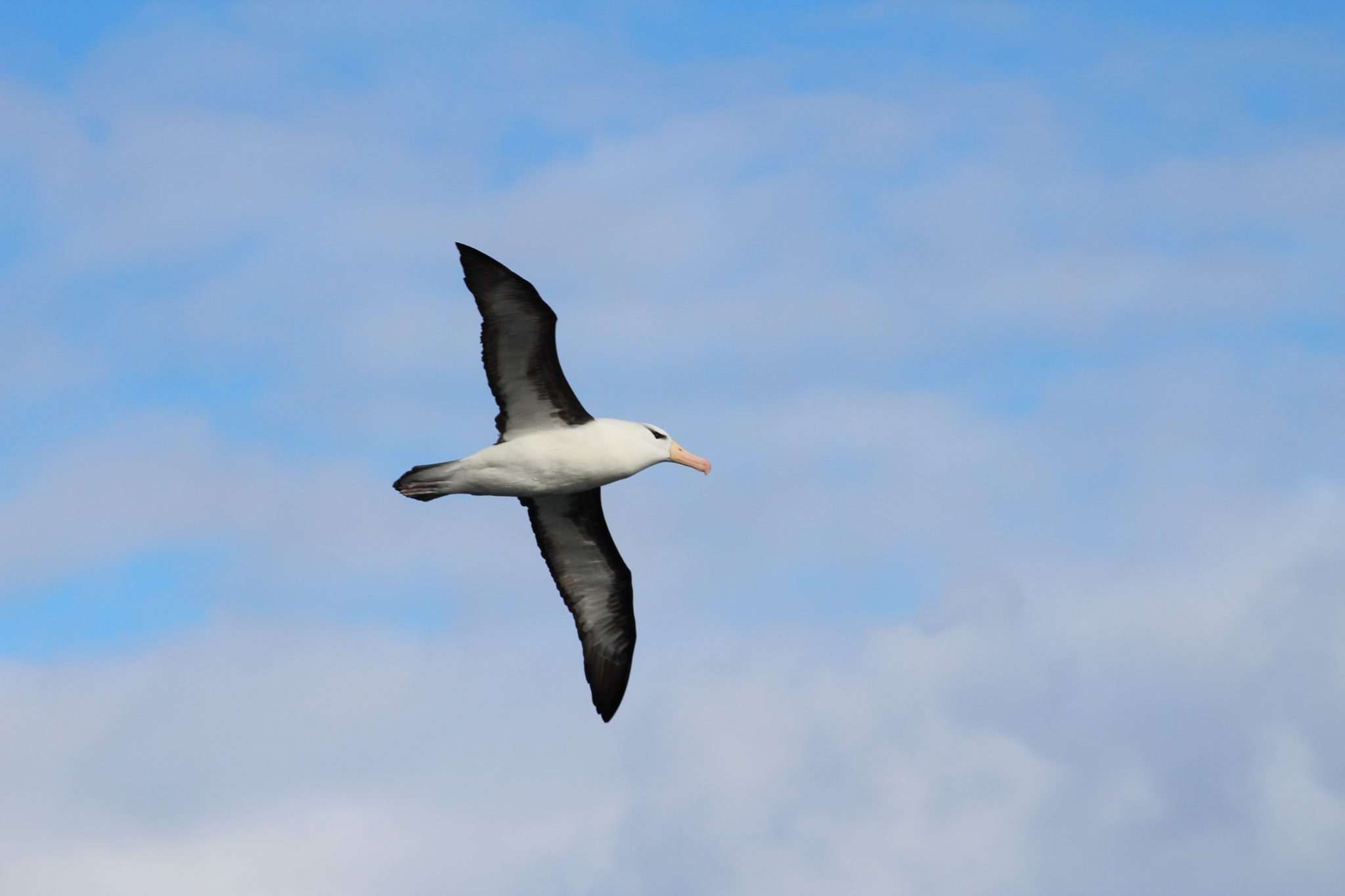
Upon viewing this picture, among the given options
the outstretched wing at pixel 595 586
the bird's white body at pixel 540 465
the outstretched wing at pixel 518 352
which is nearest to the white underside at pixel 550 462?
the bird's white body at pixel 540 465

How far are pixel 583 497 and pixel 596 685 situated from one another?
2.25 m

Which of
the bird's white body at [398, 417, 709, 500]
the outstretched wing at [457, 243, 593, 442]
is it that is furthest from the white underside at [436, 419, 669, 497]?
the outstretched wing at [457, 243, 593, 442]

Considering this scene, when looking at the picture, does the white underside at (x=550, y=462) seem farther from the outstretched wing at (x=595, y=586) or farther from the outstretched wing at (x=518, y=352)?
the outstretched wing at (x=595, y=586)

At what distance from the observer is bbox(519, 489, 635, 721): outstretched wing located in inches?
776

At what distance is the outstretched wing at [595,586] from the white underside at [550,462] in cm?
130

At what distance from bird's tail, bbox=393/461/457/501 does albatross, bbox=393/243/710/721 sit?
0.01 metres

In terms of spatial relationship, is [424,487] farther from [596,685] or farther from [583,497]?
[596,685]

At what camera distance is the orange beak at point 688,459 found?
19.1 meters

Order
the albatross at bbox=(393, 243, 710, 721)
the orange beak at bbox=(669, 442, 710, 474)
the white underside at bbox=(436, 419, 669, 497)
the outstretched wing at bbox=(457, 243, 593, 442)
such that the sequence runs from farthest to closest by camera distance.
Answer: the orange beak at bbox=(669, 442, 710, 474)
the white underside at bbox=(436, 419, 669, 497)
the albatross at bbox=(393, 243, 710, 721)
the outstretched wing at bbox=(457, 243, 593, 442)

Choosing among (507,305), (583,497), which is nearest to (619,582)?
(583,497)

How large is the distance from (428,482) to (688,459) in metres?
3.02

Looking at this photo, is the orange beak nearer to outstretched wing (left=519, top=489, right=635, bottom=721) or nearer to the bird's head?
the bird's head

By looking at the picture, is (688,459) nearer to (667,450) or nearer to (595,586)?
(667,450)

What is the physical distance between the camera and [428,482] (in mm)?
18125
